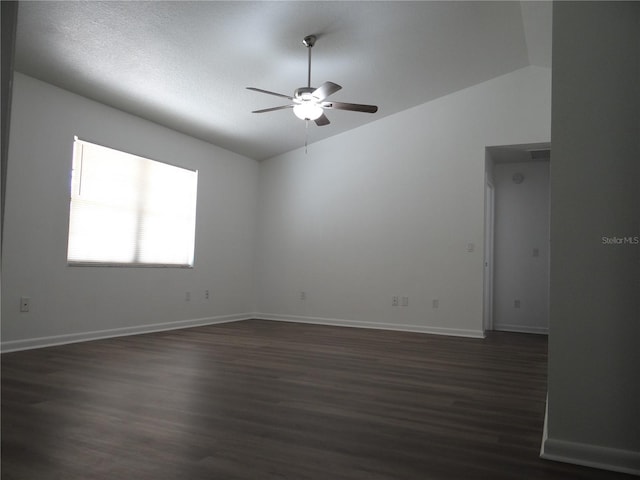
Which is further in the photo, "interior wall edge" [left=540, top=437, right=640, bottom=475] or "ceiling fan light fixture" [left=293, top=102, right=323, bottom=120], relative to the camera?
"ceiling fan light fixture" [left=293, top=102, right=323, bottom=120]

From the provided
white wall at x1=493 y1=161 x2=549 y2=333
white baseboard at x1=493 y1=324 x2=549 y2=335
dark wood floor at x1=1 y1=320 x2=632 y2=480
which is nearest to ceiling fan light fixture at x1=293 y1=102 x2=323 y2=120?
dark wood floor at x1=1 y1=320 x2=632 y2=480

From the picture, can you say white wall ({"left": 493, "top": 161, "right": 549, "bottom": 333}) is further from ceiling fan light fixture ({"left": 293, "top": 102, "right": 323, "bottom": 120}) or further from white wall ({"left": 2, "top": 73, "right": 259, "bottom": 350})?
white wall ({"left": 2, "top": 73, "right": 259, "bottom": 350})

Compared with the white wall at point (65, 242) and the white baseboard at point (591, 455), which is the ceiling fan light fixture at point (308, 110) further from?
the white baseboard at point (591, 455)

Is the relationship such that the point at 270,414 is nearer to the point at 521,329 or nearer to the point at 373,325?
the point at 373,325

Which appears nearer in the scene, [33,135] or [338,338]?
[33,135]

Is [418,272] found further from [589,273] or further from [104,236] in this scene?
[589,273]

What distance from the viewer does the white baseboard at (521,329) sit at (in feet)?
21.0

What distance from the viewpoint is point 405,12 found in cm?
405

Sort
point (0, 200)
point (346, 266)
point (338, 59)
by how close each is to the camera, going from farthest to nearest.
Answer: point (346, 266)
point (338, 59)
point (0, 200)

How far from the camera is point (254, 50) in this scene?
426cm

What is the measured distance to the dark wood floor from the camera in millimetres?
1828

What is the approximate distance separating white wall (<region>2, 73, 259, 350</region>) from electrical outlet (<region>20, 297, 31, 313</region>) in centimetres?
4

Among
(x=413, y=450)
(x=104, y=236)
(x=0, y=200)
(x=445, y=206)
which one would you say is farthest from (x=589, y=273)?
(x=104, y=236)

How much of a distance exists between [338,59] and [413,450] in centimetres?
379
